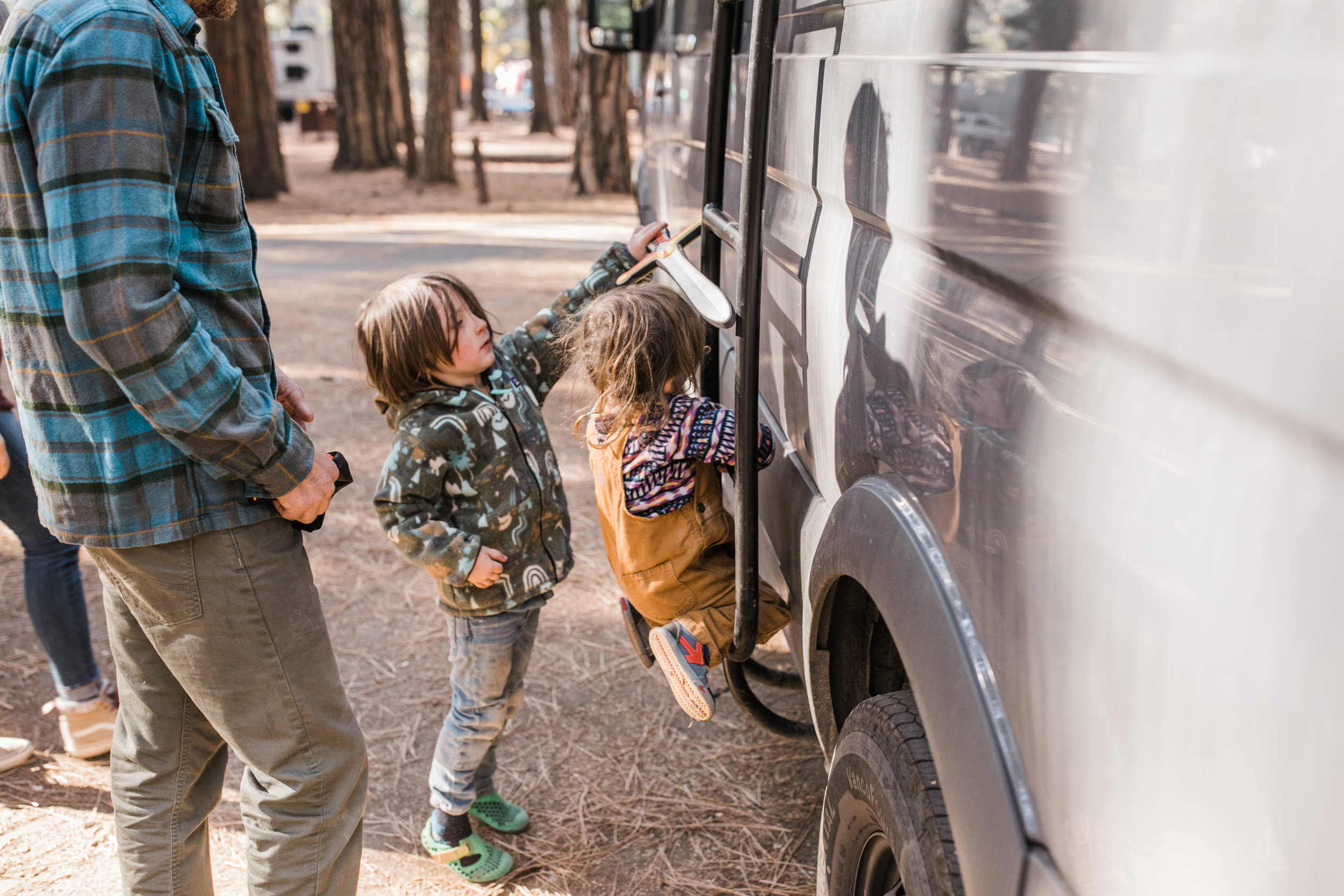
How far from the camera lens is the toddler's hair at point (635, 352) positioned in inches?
79.2

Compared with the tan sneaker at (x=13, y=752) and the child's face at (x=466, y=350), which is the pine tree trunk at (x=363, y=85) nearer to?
the tan sneaker at (x=13, y=752)

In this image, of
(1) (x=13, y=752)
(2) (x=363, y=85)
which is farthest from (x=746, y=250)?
(2) (x=363, y=85)

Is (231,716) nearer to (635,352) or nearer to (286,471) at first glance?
(286,471)

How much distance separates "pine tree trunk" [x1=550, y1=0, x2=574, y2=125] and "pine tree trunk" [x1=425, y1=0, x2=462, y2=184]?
6111mm

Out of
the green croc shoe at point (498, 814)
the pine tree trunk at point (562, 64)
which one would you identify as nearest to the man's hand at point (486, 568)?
the green croc shoe at point (498, 814)

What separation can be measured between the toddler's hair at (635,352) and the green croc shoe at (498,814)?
3.46 ft

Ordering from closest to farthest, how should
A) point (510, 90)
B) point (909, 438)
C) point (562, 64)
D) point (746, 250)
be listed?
point (909, 438) → point (746, 250) → point (562, 64) → point (510, 90)

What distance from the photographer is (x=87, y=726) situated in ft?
9.29

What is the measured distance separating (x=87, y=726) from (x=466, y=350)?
1.65 m

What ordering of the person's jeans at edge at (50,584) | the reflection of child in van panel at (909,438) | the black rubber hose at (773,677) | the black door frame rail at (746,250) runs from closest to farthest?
1. the reflection of child in van panel at (909,438)
2. the black door frame rail at (746,250)
3. the black rubber hose at (773,677)
4. the person's jeans at edge at (50,584)

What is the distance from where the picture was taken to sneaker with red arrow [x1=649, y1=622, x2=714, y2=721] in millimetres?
1996

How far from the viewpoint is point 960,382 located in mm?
1169

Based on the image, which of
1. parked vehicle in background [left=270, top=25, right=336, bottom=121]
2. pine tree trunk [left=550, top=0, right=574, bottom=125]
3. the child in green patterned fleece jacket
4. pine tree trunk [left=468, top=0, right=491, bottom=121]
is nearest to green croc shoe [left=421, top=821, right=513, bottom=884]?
the child in green patterned fleece jacket

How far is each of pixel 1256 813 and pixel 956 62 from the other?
2.69 ft
